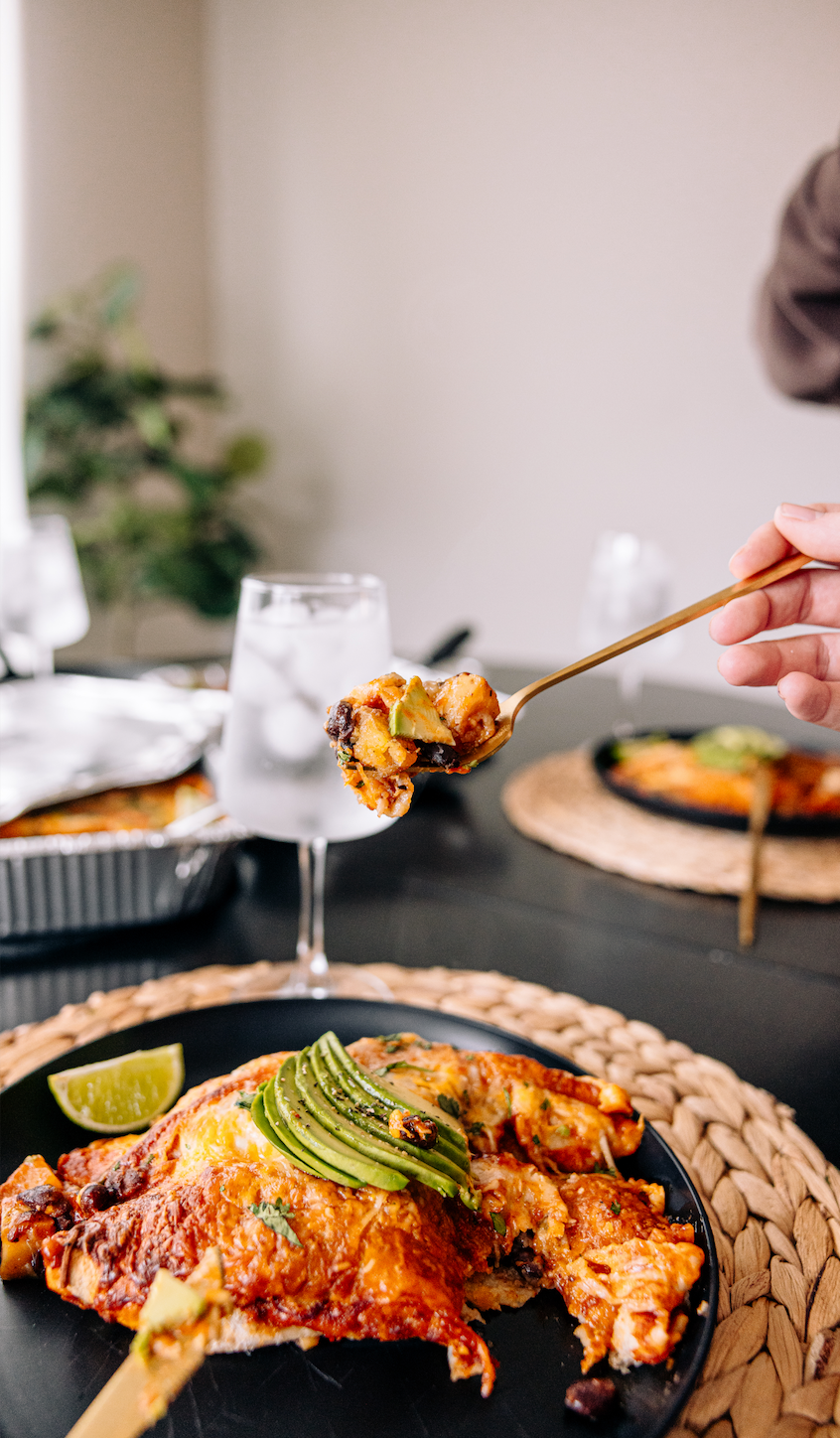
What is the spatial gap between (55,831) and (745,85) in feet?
15.7

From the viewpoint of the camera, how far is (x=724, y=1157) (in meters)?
1.03

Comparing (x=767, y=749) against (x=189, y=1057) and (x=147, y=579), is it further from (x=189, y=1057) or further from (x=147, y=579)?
(x=147, y=579)

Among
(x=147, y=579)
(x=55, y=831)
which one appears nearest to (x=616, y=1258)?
(x=55, y=831)

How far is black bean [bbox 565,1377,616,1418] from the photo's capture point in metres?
0.67

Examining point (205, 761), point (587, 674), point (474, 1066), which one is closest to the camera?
point (474, 1066)

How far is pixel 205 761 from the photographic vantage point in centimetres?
200

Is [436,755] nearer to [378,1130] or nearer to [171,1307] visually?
[378,1130]

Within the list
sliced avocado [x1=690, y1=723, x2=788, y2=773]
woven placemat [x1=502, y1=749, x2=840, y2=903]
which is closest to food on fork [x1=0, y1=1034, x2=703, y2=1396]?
woven placemat [x1=502, y1=749, x2=840, y2=903]

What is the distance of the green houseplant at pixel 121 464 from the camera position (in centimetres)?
487

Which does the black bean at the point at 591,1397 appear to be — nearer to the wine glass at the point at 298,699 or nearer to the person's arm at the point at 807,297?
the wine glass at the point at 298,699

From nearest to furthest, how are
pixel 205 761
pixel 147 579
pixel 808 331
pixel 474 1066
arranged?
pixel 474 1066 → pixel 205 761 → pixel 808 331 → pixel 147 579

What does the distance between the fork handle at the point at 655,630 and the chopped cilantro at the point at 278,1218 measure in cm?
53

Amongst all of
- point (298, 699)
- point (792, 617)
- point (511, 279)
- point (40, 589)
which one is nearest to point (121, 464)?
point (511, 279)

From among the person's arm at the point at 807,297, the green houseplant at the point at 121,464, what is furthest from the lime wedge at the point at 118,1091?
the green houseplant at the point at 121,464
